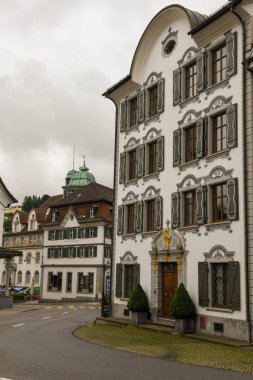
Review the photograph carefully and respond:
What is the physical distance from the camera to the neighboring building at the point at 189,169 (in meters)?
18.6

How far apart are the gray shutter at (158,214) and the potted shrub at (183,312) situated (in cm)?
407

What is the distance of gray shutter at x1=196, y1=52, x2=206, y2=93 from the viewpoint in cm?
2141

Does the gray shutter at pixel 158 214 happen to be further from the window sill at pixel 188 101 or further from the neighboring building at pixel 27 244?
the neighboring building at pixel 27 244

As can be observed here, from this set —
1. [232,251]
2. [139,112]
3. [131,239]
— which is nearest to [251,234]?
[232,251]

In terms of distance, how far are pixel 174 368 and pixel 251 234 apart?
7197mm

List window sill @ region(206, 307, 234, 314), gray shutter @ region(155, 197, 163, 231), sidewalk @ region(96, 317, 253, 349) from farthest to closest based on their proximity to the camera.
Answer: gray shutter @ region(155, 197, 163, 231), window sill @ region(206, 307, 234, 314), sidewalk @ region(96, 317, 253, 349)

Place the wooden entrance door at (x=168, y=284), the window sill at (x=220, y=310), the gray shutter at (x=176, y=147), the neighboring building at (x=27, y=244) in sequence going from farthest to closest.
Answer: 1. the neighboring building at (x=27, y=244)
2. the gray shutter at (x=176, y=147)
3. the wooden entrance door at (x=168, y=284)
4. the window sill at (x=220, y=310)

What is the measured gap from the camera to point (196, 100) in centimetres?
2180

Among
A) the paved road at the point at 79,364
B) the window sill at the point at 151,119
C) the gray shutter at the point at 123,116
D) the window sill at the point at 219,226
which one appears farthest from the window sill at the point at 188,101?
the paved road at the point at 79,364

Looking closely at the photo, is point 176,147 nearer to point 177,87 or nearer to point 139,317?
point 177,87

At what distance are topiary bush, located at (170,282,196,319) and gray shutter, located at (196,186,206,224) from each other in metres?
3.01

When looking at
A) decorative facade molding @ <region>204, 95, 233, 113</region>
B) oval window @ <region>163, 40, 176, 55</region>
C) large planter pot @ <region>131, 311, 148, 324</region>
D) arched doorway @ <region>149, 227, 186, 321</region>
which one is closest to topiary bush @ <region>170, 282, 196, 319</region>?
arched doorway @ <region>149, 227, 186, 321</region>

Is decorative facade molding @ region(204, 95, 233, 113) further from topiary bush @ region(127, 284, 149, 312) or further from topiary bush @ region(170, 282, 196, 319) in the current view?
topiary bush @ region(127, 284, 149, 312)

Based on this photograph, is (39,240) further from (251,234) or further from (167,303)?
(251,234)
